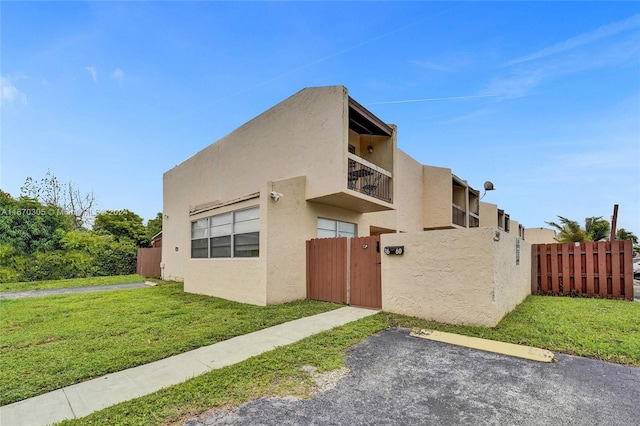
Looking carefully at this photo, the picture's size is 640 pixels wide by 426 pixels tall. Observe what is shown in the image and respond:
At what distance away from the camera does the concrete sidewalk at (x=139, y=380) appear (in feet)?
9.78

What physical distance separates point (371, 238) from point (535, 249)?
23.1 feet

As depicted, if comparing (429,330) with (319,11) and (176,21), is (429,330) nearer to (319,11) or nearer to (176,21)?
(319,11)

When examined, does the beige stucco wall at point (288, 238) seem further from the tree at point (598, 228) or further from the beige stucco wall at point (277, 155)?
the tree at point (598, 228)

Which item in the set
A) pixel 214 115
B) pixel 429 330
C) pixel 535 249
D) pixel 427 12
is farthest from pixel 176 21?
pixel 535 249

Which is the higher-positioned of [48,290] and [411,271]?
[411,271]

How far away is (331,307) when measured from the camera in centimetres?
782

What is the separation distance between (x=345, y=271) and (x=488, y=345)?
405 centimetres

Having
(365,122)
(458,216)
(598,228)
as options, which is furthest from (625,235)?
(365,122)

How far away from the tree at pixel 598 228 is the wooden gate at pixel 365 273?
20.6 m

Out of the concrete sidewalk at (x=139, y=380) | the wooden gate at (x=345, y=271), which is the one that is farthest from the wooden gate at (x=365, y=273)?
the concrete sidewalk at (x=139, y=380)

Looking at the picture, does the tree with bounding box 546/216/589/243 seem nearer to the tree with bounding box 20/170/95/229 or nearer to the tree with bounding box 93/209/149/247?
the tree with bounding box 93/209/149/247

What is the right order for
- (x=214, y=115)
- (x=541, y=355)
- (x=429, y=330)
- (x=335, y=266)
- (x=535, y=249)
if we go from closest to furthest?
(x=541, y=355), (x=429, y=330), (x=335, y=266), (x=535, y=249), (x=214, y=115)

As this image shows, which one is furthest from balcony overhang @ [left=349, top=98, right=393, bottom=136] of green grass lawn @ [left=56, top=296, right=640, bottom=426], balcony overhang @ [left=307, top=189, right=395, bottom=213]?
green grass lawn @ [left=56, top=296, right=640, bottom=426]

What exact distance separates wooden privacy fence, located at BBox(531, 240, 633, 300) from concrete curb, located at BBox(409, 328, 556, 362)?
7404 mm
